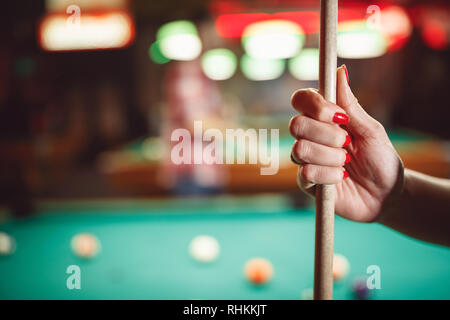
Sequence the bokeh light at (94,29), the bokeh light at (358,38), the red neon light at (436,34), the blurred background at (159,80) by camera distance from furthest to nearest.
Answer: the red neon light at (436,34) → the bokeh light at (358,38) → the bokeh light at (94,29) → the blurred background at (159,80)

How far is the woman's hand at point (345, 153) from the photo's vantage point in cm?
83

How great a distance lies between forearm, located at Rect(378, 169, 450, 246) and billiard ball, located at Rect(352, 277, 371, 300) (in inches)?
15.0

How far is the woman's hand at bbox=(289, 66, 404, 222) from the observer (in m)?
0.83

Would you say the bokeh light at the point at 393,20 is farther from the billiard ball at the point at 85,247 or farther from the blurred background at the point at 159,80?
the billiard ball at the point at 85,247

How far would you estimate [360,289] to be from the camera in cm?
138

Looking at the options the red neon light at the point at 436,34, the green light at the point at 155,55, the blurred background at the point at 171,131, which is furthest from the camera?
the green light at the point at 155,55

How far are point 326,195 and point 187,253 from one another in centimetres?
113

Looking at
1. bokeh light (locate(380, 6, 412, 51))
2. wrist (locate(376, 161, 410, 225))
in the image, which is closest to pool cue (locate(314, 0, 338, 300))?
wrist (locate(376, 161, 410, 225))

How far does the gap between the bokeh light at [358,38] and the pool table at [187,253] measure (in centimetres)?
341

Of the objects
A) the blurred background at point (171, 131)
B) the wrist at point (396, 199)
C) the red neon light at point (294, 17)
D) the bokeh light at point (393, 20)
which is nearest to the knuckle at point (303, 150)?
the wrist at point (396, 199)

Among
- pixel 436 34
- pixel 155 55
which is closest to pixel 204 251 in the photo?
pixel 436 34

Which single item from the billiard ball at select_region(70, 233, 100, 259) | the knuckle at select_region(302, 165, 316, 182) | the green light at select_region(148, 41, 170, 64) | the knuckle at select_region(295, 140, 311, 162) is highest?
the green light at select_region(148, 41, 170, 64)

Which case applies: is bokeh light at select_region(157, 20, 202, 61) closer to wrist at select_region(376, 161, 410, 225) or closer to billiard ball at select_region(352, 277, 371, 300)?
billiard ball at select_region(352, 277, 371, 300)
